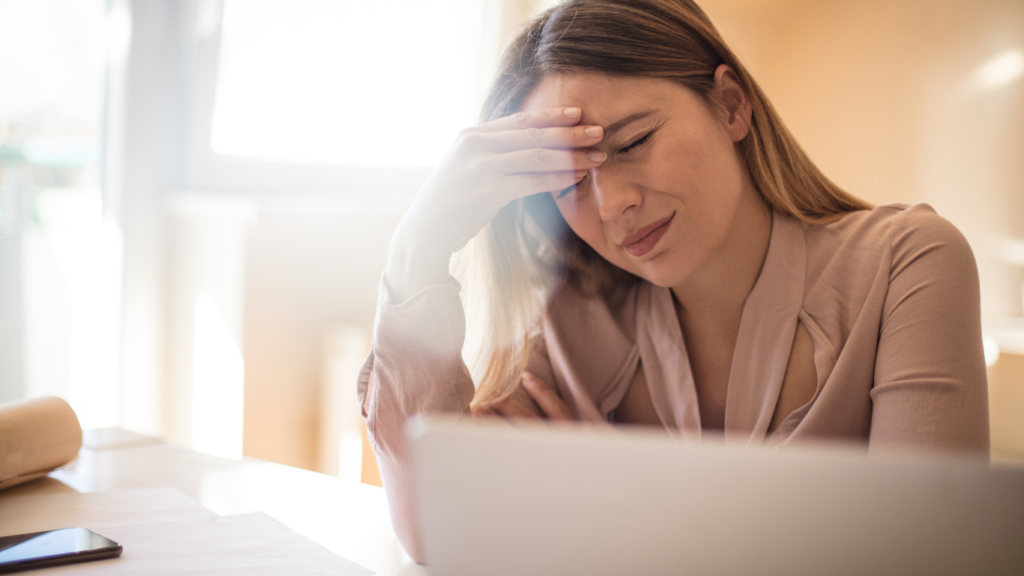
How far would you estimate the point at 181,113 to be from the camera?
6.57 ft

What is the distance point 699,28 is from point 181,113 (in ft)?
5.28

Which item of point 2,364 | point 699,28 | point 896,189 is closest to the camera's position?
point 699,28

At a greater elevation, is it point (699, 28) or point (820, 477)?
point (699, 28)

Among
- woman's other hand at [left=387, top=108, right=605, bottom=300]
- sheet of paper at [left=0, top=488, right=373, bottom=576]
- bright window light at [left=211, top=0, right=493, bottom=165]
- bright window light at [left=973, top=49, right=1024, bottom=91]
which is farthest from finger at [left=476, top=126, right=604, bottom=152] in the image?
bright window light at [left=973, top=49, right=1024, bottom=91]

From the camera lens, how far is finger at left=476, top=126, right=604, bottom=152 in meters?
0.85

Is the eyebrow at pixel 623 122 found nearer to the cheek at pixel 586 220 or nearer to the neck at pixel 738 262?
the cheek at pixel 586 220

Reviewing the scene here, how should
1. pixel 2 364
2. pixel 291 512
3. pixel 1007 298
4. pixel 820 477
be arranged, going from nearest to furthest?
pixel 820 477 < pixel 291 512 < pixel 2 364 < pixel 1007 298

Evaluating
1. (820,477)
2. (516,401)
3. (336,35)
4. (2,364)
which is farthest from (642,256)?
(336,35)

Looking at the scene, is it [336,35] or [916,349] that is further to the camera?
[336,35]

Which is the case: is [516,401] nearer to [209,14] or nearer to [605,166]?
[605,166]

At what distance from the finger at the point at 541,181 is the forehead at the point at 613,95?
70 millimetres

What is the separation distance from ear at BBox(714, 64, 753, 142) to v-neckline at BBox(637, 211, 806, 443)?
0.14 m

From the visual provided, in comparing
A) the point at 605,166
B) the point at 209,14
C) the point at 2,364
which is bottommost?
the point at 2,364

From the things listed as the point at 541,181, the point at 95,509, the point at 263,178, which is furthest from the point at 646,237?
the point at 263,178
